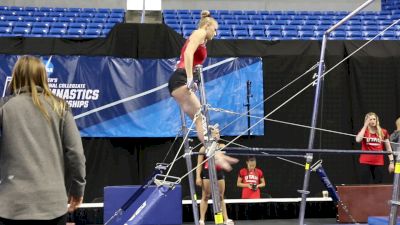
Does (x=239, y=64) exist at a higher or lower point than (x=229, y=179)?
higher

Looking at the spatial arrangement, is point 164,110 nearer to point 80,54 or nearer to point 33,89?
point 80,54

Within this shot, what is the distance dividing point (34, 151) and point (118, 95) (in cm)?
520

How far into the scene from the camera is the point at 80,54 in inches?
289

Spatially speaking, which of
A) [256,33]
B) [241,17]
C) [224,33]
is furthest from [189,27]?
[241,17]

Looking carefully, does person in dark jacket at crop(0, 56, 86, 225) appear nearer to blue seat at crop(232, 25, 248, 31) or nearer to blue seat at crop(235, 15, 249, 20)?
blue seat at crop(232, 25, 248, 31)

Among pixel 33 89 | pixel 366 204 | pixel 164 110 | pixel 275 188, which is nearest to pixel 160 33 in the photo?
pixel 164 110

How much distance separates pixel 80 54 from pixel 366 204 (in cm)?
447

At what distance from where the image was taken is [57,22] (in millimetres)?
9797

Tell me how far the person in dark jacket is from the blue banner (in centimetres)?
503

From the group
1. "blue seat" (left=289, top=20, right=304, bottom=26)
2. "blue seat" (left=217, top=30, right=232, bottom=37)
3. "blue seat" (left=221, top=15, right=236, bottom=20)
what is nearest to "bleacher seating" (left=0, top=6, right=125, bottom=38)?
"blue seat" (left=217, top=30, right=232, bottom=37)

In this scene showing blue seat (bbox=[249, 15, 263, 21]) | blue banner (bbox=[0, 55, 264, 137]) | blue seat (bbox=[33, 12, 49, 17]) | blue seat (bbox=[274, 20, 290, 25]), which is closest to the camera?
blue banner (bbox=[0, 55, 264, 137])

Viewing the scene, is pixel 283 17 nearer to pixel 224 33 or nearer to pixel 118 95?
pixel 224 33

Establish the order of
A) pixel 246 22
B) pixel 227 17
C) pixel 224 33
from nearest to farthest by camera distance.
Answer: pixel 224 33
pixel 246 22
pixel 227 17

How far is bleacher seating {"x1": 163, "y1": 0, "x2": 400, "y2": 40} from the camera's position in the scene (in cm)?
920
